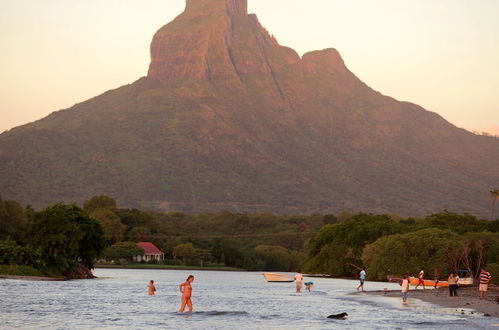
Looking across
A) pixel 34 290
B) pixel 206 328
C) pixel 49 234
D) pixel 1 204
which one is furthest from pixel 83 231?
pixel 206 328

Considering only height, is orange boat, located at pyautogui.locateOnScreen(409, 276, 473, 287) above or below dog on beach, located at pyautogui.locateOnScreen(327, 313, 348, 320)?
above

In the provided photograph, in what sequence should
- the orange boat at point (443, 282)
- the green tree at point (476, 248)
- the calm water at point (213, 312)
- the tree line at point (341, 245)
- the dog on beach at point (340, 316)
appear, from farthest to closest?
the green tree at point (476, 248) < the tree line at point (341, 245) < the orange boat at point (443, 282) < the dog on beach at point (340, 316) < the calm water at point (213, 312)

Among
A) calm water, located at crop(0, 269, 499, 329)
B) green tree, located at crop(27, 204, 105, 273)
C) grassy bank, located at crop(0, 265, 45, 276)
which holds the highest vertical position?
green tree, located at crop(27, 204, 105, 273)

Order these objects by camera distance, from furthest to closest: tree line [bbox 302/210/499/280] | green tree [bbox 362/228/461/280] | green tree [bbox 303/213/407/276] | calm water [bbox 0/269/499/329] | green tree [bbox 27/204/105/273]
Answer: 1. green tree [bbox 303/213/407/276]
2. green tree [bbox 362/228/461/280]
3. tree line [bbox 302/210/499/280]
4. green tree [bbox 27/204/105/273]
5. calm water [bbox 0/269/499/329]

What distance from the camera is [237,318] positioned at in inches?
2242

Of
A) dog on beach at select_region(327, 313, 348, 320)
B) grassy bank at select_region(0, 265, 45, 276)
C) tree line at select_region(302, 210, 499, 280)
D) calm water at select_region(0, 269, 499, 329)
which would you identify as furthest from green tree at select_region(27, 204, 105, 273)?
dog on beach at select_region(327, 313, 348, 320)

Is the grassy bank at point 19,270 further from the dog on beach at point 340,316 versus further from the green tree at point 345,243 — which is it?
the dog on beach at point 340,316

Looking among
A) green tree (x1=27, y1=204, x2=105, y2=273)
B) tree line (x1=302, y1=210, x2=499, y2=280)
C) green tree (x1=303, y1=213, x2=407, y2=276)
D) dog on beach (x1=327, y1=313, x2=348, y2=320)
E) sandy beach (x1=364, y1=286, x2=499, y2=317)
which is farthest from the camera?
green tree (x1=303, y1=213, x2=407, y2=276)

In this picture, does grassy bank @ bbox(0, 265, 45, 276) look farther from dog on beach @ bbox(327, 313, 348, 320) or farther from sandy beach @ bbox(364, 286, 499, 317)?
dog on beach @ bbox(327, 313, 348, 320)

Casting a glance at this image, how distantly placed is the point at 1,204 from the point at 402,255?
64742mm

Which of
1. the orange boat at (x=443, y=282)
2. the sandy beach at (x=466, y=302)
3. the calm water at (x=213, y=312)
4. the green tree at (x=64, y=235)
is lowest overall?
the calm water at (x=213, y=312)

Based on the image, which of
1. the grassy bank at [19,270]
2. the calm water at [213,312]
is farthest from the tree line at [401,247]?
the grassy bank at [19,270]

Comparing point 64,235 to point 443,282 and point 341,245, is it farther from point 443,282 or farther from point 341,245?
point 341,245

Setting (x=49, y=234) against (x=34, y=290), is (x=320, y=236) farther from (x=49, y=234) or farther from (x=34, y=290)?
(x=34, y=290)
